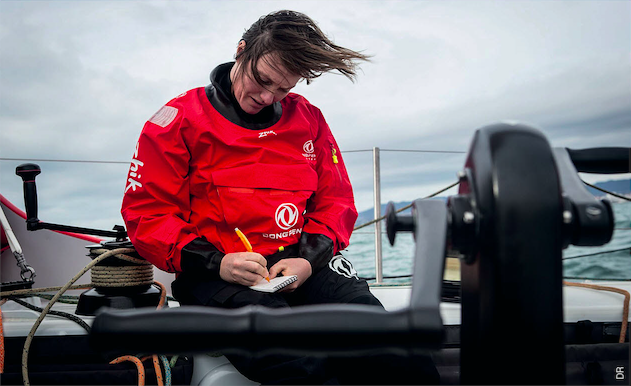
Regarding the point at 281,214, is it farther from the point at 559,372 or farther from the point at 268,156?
the point at 559,372

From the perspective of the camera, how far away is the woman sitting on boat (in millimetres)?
1059

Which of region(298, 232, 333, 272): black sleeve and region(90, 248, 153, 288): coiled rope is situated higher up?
region(298, 232, 333, 272): black sleeve

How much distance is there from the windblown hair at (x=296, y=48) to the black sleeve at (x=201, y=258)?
1.23ft

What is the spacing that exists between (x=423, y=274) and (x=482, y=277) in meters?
0.04

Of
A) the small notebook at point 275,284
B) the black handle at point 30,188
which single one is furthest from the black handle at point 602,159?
the black handle at point 30,188

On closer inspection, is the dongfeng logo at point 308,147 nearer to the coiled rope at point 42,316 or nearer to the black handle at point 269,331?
the coiled rope at point 42,316

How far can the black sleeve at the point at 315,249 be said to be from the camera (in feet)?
3.77

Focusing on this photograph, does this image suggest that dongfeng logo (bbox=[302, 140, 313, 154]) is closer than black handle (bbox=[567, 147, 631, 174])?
No

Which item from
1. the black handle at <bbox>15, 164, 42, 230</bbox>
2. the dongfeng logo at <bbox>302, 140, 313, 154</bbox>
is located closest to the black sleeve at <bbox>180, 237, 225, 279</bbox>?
the dongfeng logo at <bbox>302, 140, 313, 154</bbox>

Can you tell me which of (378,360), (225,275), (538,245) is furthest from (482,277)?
(225,275)

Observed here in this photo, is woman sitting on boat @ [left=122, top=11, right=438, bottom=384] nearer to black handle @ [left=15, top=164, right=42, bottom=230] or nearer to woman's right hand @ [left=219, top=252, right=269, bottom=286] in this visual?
woman's right hand @ [left=219, top=252, right=269, bottom=286]

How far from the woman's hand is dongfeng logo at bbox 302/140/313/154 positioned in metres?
0.30

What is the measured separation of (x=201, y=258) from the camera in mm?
1048

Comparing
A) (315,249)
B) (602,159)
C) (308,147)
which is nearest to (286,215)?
(315,249)
